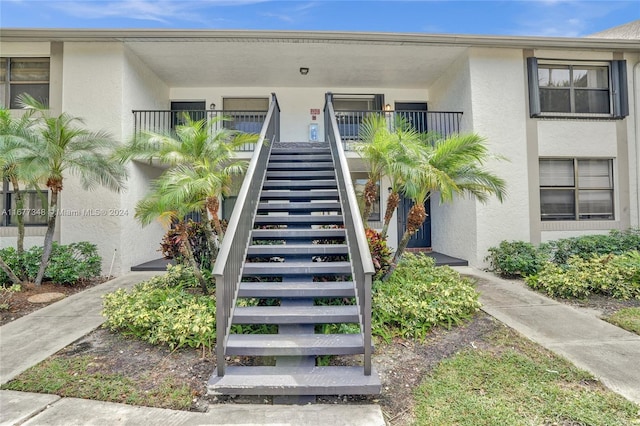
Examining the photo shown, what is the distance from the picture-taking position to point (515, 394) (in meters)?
2.97

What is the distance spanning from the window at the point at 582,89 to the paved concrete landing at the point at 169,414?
9.27 m

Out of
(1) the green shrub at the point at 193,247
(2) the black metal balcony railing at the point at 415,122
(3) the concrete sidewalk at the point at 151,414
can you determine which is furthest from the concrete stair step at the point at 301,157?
(3) the concrete sidewalk at the point at 151,414

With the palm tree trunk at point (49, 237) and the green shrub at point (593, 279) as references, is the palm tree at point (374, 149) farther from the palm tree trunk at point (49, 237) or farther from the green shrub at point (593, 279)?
the palm tree trunk at point (49, 237)

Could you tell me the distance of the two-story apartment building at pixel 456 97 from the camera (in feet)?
25.7

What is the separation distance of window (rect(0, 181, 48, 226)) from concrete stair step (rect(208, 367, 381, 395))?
804 cm

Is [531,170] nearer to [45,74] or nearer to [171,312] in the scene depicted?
[171,312]

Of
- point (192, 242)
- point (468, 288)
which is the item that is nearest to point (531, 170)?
point (468, 288)

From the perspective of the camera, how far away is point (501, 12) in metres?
10.7

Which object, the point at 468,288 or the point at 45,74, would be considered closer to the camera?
the point at 468,288

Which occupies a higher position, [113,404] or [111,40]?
[111,40]

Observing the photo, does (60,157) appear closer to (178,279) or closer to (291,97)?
(178,279)

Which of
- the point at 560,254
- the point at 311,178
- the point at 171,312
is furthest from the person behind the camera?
the point at 560,254

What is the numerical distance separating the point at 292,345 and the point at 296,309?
Answer: 563mm

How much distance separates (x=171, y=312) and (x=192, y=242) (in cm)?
209
